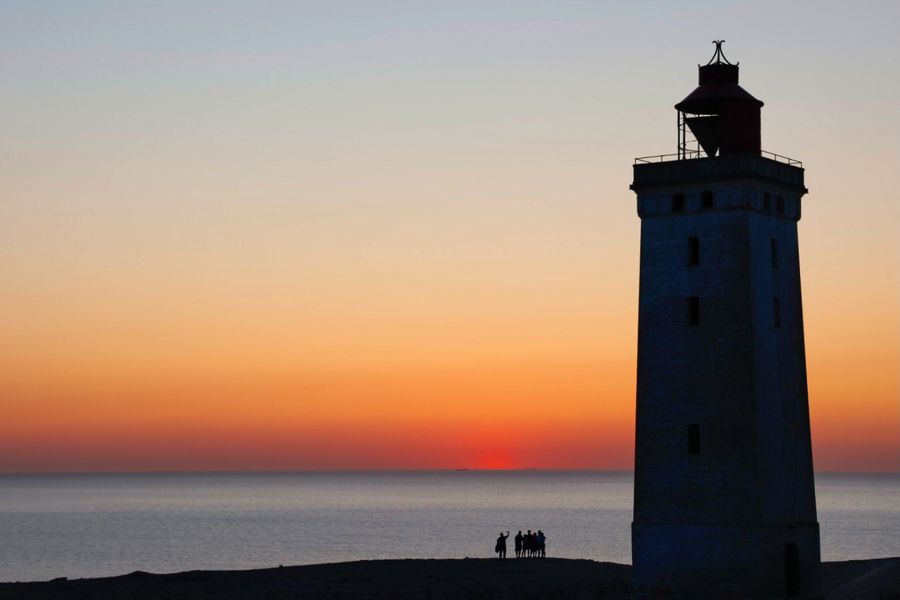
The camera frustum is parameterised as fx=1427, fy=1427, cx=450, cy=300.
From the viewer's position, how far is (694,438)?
4956 centimetres

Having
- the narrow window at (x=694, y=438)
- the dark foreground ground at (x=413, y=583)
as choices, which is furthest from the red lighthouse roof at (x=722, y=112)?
the dark foreground ground at (x=413, y=583)

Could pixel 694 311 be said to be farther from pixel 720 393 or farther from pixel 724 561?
pixel 724 561

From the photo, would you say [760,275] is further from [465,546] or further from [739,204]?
[465,546]

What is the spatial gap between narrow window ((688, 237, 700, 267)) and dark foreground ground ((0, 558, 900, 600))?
1297 centimetres

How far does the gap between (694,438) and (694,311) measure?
4438 millimetres

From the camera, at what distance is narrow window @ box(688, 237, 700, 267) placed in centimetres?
5019

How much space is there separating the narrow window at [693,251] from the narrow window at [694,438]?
5.67 meters

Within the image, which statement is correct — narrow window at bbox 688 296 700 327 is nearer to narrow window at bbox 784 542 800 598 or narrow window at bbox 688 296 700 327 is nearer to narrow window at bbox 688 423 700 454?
narrow window at bbox 688 423 700 454

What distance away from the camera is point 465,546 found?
140625 mm

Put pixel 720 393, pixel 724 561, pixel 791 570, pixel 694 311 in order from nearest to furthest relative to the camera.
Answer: pixel 724 561 → pixel 720 393 → pixel 694 311 → pixel 791 570

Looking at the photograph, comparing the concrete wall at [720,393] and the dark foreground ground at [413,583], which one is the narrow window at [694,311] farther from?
the dark foreground ground at [413,583]

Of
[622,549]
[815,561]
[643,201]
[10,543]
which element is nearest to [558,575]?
[815,561]

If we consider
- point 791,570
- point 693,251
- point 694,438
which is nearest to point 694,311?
point 693,251

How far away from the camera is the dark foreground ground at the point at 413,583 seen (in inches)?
2218
